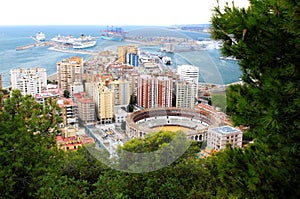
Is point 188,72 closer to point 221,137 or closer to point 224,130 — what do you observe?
point 221,137

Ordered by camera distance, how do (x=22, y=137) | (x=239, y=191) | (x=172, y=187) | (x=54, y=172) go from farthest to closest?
(x=172, y=187) < (x=54, y=172) < (x=22, y=137) < (x=239, y=191)

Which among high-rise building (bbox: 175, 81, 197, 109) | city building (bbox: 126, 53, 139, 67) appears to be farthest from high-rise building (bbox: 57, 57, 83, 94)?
high-rise building (bbox: 175, 81, 197, 109)

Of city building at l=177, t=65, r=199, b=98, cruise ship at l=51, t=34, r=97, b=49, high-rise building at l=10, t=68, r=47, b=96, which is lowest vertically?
high-rise building at l=10, t=68, r=47, b=96

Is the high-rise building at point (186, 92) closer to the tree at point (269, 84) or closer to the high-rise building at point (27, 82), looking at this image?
the tree at point (269, 84)

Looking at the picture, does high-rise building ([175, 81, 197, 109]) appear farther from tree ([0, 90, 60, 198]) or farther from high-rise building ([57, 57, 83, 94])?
high-rise building ([57, 57, 83, 94])

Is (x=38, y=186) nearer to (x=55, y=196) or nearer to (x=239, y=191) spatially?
(x=55, y=196)

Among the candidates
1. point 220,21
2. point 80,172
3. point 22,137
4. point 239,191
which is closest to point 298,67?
point 220,21

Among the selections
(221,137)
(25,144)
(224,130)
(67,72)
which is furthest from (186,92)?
(67,72)
